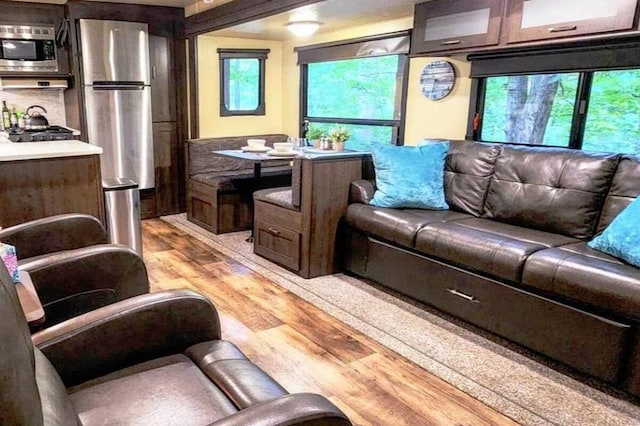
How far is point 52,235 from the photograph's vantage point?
2.27 m

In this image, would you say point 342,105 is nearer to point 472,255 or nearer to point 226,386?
point 472,255

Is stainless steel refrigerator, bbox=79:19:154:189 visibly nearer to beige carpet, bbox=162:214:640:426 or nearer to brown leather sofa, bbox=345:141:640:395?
beige carpet, bbox=162:214:640:426

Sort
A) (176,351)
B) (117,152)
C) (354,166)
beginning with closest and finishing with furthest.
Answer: (176,351), (354,166), (117,152)

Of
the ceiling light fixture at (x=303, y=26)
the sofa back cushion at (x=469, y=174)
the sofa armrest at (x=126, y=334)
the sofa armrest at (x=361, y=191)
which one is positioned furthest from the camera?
the ceiling light fixture at (x=303, y=26)

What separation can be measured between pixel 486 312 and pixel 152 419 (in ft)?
6.48

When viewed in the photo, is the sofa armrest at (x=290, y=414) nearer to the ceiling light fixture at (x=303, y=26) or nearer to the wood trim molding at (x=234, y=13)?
the wood trim molding at (x=234, y=13)

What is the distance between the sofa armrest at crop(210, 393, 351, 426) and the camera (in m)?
1.00

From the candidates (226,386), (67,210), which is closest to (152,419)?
(226,386)

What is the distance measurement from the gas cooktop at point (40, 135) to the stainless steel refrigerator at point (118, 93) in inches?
9.6

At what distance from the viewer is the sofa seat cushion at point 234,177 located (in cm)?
463

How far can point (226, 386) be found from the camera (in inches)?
53.4

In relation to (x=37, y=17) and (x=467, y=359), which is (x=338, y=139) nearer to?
(x=467, y=359)

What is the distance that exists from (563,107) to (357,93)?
209cm

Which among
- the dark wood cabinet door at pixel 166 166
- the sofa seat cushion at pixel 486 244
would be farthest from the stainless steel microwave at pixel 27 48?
the sofa seat cushion at pixel 486 244
